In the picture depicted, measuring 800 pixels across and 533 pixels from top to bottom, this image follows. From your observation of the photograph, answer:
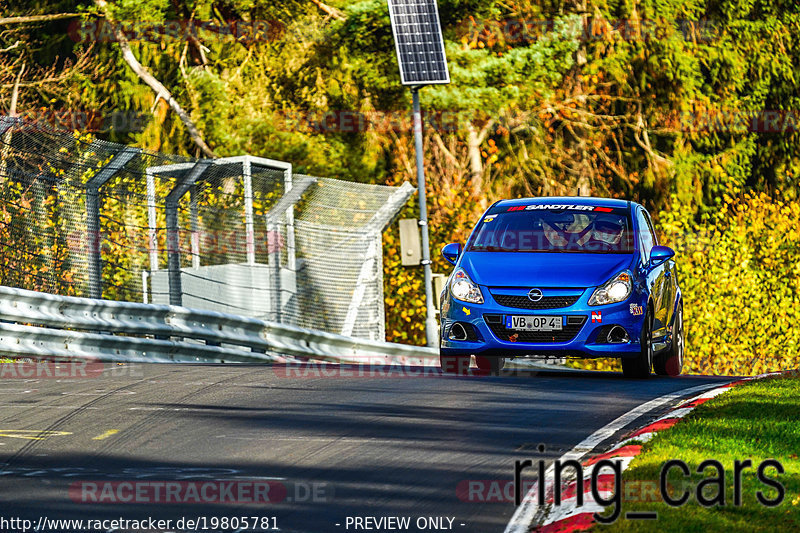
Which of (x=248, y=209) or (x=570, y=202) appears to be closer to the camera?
(x=570, y=202)

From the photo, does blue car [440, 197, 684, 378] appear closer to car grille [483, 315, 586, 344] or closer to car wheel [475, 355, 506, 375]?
car grille [483, 315, 586, 344]

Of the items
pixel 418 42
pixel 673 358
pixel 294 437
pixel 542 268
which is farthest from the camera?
pixel 418 42

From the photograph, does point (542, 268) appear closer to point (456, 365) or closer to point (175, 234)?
point (456, 365)

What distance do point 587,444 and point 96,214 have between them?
28.7 ft

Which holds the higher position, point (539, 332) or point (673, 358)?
point (539, 332)

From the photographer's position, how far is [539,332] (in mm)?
13344

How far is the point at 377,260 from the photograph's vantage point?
22.8 m

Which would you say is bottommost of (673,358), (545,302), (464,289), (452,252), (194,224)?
(673,358)

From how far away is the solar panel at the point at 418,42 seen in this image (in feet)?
78.1

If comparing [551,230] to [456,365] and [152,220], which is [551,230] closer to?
[456,365]

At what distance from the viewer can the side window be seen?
563 inches

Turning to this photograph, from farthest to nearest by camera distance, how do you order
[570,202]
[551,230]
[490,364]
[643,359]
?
[490,364]
[551,230]
[570,202]
[643,359]

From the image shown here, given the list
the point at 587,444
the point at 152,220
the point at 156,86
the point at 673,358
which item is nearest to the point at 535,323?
the point at 673,358

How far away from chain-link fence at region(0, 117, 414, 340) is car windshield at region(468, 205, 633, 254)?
16.1ft
